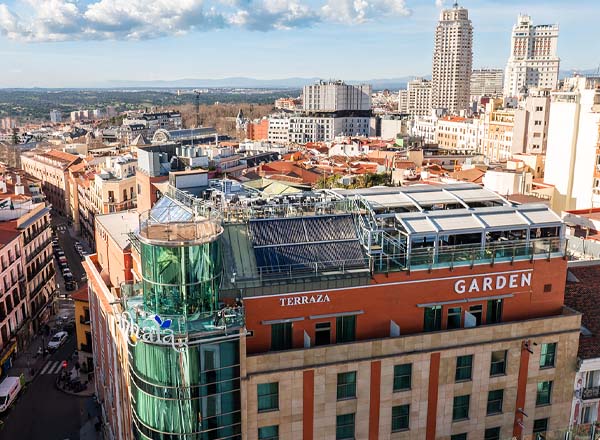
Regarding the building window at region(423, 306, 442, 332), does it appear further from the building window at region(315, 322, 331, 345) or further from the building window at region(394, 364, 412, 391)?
the building window at region(315, 322, 331, 345)

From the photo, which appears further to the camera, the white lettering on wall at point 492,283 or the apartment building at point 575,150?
the apartment building at point 575,150

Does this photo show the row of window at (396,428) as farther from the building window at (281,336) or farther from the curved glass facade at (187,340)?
the building window at (281,336)

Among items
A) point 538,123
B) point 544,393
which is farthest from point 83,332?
point 538,123

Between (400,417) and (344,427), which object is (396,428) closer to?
(400,417)

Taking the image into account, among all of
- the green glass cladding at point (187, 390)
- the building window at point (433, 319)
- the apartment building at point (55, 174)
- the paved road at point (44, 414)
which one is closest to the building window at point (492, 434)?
the building window at point (433, 319)

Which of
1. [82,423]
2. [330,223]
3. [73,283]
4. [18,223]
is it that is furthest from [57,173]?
[330,223]

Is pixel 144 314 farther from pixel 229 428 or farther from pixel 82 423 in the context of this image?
pixel 82 423
